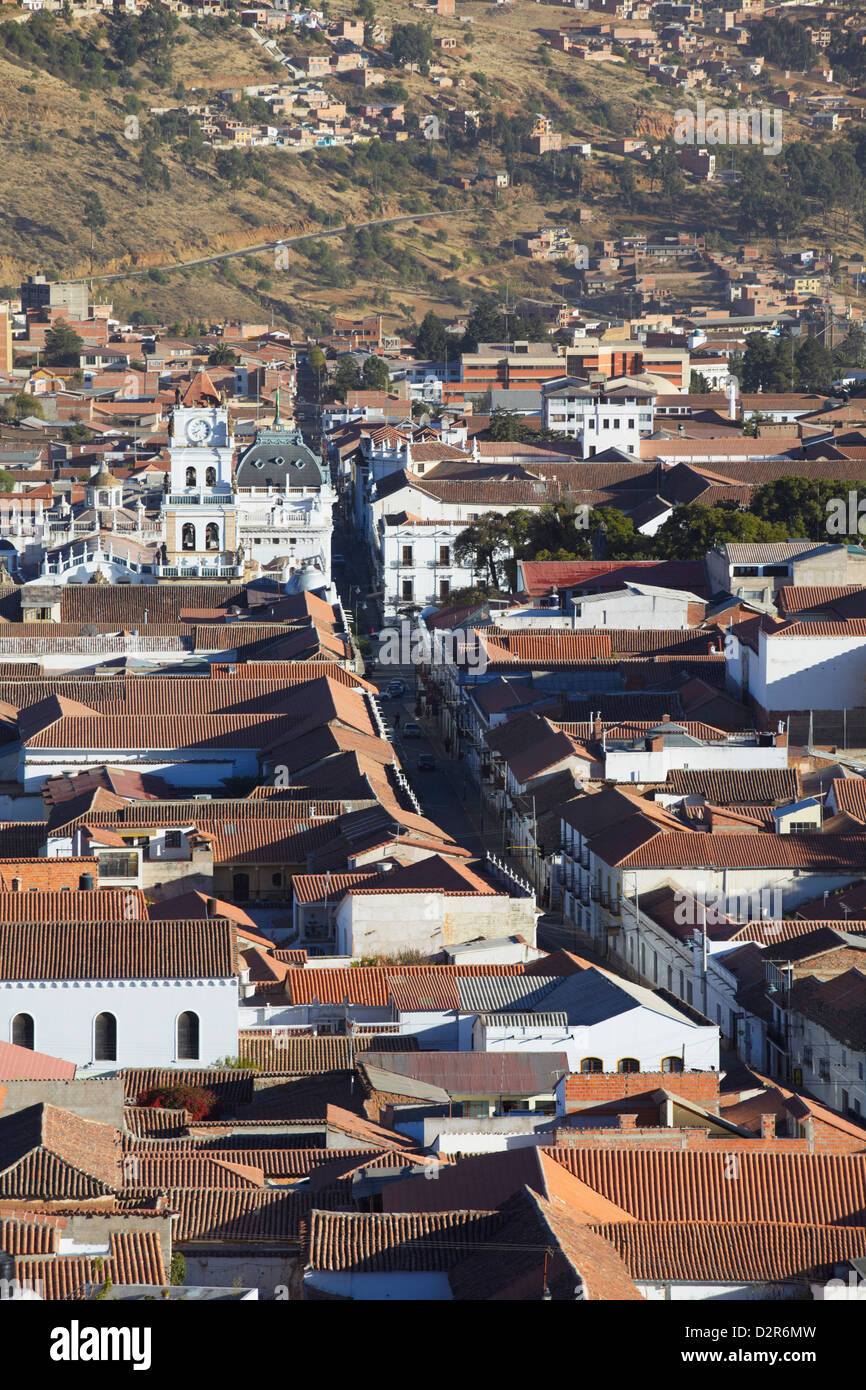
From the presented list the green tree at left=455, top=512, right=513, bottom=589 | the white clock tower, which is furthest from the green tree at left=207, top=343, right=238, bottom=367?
the white clock tower

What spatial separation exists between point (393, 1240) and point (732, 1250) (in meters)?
2.56

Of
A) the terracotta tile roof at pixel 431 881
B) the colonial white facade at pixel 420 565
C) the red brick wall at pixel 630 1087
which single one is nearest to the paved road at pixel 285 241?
the colonial white facade at pixel 420 565

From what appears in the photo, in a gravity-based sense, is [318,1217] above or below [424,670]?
above

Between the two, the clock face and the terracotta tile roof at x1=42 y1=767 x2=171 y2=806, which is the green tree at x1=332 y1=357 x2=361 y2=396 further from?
the terracotta tile roof at x1=42 y1=767 x2=171 y2=806

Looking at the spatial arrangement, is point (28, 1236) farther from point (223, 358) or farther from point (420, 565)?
point (223, 358)

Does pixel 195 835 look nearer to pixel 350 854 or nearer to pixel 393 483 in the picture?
pixel 350 854

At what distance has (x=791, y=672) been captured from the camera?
44281 millimetres

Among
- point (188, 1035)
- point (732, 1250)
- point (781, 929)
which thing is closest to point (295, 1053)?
point (188, 1035)

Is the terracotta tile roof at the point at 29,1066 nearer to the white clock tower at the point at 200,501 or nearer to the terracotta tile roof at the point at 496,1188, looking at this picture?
the terracotta tile roof at the point at 496,1188

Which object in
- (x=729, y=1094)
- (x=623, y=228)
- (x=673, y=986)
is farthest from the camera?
(x=623, y=228)

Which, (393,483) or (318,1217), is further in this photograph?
(393,483)

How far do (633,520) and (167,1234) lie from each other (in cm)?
5471

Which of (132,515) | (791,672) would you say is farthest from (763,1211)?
(132,515)
